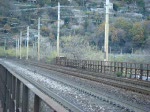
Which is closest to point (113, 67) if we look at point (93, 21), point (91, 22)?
point (91, 22)

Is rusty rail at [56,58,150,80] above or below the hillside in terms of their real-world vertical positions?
below

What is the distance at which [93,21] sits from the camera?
87.0m

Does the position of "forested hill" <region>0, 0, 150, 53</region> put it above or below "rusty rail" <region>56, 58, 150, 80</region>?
above

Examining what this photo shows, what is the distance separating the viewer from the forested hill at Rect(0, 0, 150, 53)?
211 feet

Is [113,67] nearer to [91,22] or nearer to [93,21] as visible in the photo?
[91,22]

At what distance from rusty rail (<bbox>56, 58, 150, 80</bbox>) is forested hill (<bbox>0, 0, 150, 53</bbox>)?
9.40 meters

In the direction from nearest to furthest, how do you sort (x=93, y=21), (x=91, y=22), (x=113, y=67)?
1. (x=113, y=67)
2. (x=91, y=22)
3. (x=93, y=21)

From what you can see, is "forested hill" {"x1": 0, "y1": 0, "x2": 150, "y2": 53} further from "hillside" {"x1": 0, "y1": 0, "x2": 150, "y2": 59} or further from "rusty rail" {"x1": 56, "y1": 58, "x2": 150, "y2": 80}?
"rusty rail" {"x1": 56, "y1": 58, "x2": 150, "y2": 80}

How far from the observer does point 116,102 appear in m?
12.4

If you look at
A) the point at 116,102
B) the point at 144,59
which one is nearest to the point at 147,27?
the point at 144,59

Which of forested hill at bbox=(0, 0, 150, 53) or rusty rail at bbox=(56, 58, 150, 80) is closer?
rusty rail at bbox=(56, 58, 150, 80)

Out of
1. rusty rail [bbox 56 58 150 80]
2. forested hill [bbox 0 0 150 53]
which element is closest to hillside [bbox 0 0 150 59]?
forested hill [bbox 0 0 150 53]

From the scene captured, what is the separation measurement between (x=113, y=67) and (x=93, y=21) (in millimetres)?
57737

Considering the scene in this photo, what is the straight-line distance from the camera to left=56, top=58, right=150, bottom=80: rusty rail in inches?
1008
